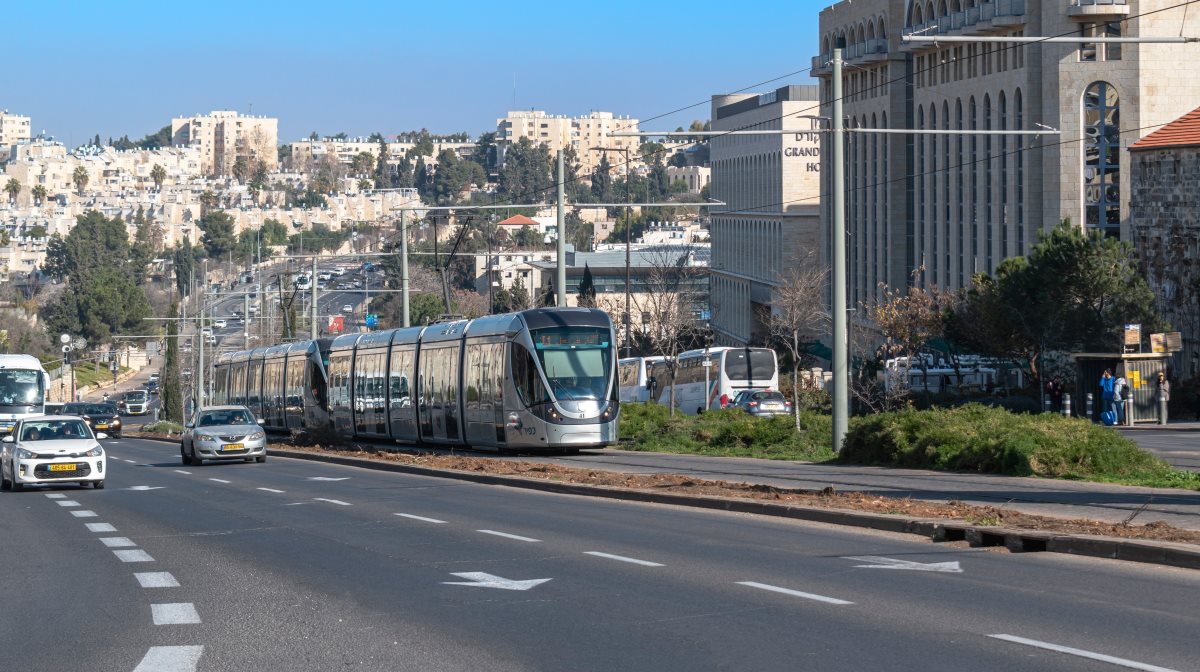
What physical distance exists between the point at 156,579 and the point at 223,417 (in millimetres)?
25592

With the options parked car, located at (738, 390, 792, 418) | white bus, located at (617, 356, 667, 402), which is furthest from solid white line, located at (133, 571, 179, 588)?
white bus, located at (617, 356, 667, 402)

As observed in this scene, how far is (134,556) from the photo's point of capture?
52.9 ft

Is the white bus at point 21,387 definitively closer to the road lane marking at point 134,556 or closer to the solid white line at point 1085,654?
the road lane marking at point 134,556

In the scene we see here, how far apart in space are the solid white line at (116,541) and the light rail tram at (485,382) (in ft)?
50.1

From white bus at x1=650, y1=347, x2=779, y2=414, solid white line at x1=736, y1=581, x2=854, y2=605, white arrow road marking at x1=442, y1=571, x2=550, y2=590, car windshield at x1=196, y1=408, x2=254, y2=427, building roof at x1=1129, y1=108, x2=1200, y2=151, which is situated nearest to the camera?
solid white line at x1=736, y1=581, x2=854, y2=605

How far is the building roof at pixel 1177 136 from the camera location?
5556 cm

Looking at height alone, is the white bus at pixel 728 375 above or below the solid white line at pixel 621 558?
above

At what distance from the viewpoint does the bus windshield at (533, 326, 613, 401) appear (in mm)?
33062

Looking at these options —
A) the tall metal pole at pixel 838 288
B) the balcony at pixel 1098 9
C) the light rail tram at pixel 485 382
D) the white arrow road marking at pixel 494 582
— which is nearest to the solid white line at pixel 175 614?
the white arrow road marking at pixel 494 582

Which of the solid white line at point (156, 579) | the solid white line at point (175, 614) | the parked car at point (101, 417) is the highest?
the solid white line at point (175, 614)

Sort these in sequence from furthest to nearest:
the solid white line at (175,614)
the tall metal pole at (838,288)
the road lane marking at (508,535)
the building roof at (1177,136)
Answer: the building roof at (1177,136)
the tall metal pole at (838,288)
the road lane marking at (508,535)
the solid white line at (175,614)

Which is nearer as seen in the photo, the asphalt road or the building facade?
the asphalt road

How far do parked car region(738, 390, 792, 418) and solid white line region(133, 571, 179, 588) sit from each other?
3735cm

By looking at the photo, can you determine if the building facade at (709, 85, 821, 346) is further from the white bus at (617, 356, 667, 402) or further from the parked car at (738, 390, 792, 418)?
the parked car at (738, 390, 792, 418)
